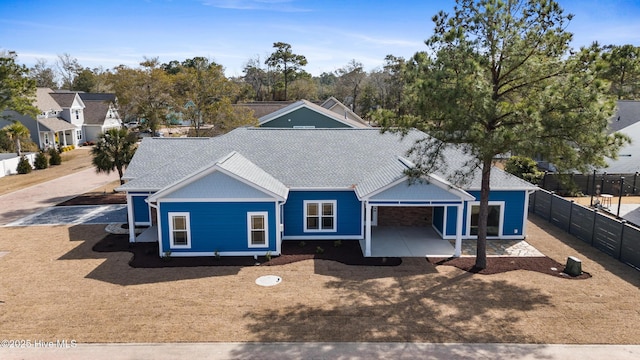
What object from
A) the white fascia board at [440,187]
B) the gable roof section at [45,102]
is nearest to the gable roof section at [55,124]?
the gable roof section at [45,102]

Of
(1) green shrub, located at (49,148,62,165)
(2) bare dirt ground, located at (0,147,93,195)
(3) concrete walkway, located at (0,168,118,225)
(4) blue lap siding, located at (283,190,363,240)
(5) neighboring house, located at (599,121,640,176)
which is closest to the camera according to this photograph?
(4) blue lap siding, located at (283,190,363,240)

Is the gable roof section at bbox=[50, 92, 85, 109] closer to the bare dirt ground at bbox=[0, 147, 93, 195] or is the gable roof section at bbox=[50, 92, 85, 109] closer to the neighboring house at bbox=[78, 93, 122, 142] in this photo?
the neighboring house at bbox=[78, 93, 122, 142]

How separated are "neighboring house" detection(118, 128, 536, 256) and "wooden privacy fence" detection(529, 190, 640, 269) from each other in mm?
2755

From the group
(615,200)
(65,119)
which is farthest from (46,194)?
(615,200)

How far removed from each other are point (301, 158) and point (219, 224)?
6.05 m

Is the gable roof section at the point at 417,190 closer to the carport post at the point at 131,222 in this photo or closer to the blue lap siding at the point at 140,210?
the carport post at the point at 131,222

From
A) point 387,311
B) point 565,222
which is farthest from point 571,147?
point 565,222

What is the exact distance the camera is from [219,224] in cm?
1816

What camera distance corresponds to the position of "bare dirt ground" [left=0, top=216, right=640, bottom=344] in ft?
40.6

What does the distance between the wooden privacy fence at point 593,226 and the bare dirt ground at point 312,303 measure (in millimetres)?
655

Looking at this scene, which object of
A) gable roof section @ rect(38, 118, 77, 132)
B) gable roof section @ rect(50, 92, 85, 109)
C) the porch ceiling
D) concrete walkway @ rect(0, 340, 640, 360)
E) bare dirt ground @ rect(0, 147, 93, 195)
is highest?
gable roof section @ rect(50, 92, 85, 109)

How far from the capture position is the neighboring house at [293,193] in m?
17.9

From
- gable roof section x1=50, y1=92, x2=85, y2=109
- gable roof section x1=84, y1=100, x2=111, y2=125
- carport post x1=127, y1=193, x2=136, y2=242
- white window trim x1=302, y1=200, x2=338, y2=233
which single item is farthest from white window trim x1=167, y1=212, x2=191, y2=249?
gable roof section x1=84, y1=100, x2=111, y2=125

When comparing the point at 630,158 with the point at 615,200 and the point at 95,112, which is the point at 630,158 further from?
the point at 95,112
